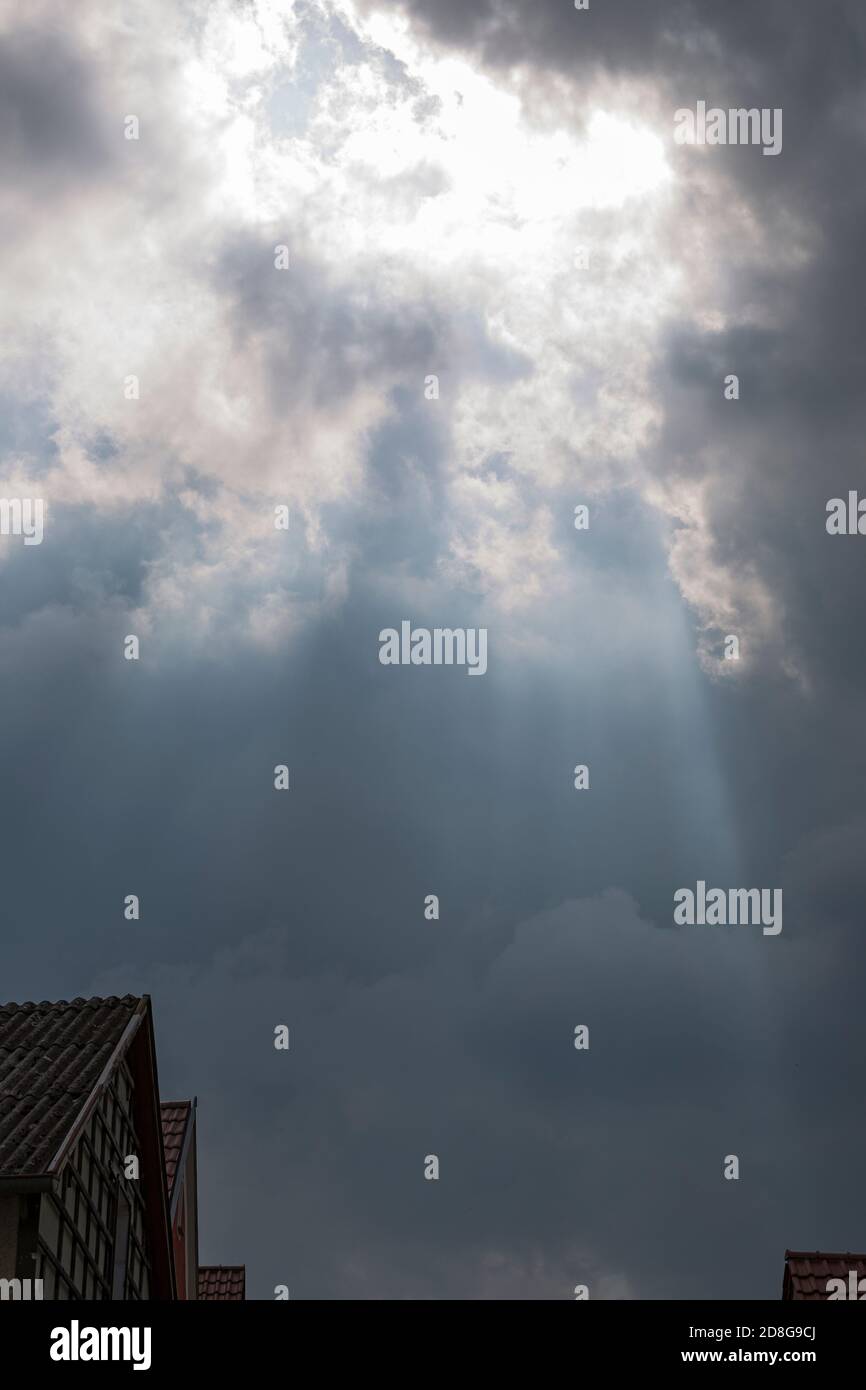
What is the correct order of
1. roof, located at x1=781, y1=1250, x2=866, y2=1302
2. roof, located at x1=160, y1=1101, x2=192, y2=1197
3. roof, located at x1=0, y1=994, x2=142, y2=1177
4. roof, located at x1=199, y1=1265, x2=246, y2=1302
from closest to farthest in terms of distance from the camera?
roof, located at x1=0, y1=994, x2=142, y2=1177, roof, located at x1=781, y1=1250, x2=866, y2=1302, roof, located at x1=160, y1=1101, x2=192, y2=1197, roof, located at x1=199, y1=1265, x2=246, y2=1302

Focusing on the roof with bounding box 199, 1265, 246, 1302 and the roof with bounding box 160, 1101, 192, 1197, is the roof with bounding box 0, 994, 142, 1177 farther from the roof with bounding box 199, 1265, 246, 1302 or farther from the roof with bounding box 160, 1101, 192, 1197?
the roof with bounding box 199, 1265, 246, 1302

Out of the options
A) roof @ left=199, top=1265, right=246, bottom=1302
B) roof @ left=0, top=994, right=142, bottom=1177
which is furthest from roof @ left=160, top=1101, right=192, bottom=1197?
roof @ left=0, top=994, right=142, bottom=1177

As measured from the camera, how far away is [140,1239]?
70.7 feet

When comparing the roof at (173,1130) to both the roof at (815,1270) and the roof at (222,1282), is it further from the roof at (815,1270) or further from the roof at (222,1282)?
the roof at (815,1270)

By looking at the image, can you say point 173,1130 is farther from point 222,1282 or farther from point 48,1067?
point 48,1067

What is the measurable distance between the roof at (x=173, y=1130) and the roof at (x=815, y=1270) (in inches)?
606

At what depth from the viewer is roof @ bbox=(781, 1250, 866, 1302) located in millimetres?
20828

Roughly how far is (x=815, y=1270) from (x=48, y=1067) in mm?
15094

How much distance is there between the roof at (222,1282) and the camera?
108 feet

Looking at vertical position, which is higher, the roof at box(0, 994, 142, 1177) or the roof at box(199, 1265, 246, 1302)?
the roof at box(0, 994, 142, 1177)

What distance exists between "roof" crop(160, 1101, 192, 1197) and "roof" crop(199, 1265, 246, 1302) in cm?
547

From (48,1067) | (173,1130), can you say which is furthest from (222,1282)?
(48,1067)

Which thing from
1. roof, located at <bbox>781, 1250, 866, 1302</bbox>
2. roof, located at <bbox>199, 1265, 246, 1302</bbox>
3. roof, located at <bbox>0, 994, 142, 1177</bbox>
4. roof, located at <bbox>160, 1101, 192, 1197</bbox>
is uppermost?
roof, located at <bbox>0, 994, 142, 1177</bbox>
